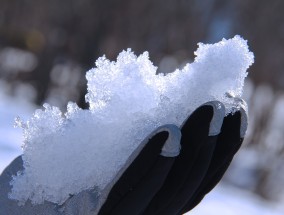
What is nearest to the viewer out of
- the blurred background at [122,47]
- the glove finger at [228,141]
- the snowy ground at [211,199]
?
the glove finger at [228,141]

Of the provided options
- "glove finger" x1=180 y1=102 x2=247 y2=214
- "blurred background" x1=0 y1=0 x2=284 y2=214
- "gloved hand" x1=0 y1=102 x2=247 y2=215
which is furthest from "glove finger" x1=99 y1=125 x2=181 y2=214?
"blurred background" x1=0 y1=0 x2=284 y2=214

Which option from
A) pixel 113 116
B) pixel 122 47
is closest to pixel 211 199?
pixel 113 116

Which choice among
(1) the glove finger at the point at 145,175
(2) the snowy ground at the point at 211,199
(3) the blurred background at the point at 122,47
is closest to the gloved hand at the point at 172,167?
(1) the glove finger at the point at 145,175

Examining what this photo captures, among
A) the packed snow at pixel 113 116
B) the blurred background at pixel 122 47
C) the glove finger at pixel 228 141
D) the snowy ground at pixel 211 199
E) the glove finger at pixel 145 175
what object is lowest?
the glove finger at pixel 145 175

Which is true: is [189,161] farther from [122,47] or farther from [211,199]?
[122,47]

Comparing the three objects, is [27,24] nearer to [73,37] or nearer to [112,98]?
[73,37]

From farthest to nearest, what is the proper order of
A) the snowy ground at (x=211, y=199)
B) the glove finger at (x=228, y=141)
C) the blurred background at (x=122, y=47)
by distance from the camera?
the blurred background at (x=122, y=47), the snowy ground at (x=211, y=199), the glove finger at (x=228, y=141)

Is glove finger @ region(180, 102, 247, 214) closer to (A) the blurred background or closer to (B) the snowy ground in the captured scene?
(B) the snowy ground

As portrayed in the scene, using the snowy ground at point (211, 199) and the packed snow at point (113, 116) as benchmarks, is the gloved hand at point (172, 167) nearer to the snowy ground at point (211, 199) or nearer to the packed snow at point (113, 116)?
the packed snow at point (113, 116)

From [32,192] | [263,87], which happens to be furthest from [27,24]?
[32,192]
